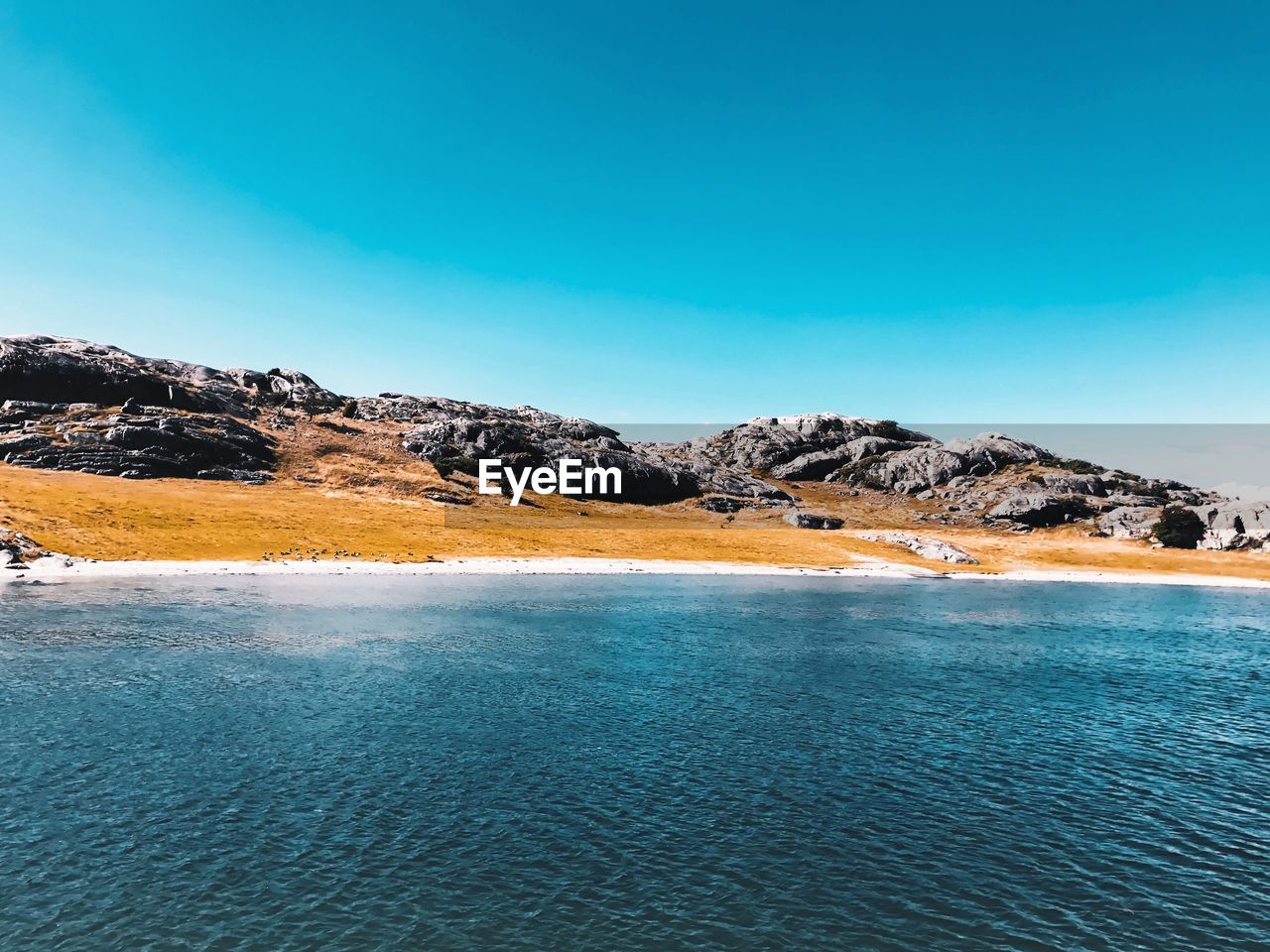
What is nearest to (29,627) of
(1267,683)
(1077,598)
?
(1267,683)

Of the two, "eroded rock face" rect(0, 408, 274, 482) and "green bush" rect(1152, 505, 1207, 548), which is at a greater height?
"eroded rock face" rect(0, 408, 274, 482)

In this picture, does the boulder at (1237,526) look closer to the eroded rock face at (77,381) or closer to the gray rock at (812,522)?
the gray rock at (812,522)

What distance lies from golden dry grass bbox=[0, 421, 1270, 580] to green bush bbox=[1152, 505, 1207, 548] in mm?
5065

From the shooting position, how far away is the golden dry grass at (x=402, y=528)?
10812 cm

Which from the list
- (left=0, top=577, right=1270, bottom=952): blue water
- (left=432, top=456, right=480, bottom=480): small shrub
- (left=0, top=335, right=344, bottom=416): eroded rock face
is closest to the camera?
(left=0, top=577, right=1270, bottom=952): blue water

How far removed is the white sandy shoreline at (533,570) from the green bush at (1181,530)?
26.2m

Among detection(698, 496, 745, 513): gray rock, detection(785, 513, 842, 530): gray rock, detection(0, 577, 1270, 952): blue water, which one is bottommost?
detection(0, 577, 1270, 952): blue water

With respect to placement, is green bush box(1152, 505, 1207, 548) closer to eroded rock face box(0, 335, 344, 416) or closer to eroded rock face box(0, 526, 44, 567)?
eroded rock face box(0, 526, 44, 567)

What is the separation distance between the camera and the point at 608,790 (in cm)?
3378

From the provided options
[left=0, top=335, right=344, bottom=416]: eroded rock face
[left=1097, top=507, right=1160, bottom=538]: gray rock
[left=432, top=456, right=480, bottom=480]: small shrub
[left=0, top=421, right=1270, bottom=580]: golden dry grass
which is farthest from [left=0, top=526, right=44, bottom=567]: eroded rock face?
[left=1097, top=507, right=1160, bottom=538]: gray rock

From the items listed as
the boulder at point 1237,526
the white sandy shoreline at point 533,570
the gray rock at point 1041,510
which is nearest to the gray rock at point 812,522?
the white sandy shoreline at point 533,570

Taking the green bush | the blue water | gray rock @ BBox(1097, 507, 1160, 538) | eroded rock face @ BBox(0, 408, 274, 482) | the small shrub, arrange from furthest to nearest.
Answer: the small shrub, gray rock @ BBox(1097, 507, 1160, 538), the green bush, eroded rock face @ BBox(0, 408, 274, 482), the blue water

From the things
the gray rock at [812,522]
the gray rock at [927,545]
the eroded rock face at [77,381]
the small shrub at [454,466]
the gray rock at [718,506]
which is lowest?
the gray rock at [927,545]

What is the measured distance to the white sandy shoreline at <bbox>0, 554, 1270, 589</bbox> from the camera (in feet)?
293
